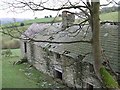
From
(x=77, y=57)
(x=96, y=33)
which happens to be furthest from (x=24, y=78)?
(x=96, y=33)

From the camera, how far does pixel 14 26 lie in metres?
7.09

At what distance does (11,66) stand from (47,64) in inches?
247

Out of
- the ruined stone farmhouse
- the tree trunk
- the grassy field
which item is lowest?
the grassy field

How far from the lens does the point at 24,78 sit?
71.8 ft

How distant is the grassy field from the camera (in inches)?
766

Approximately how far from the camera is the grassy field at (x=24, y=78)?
19469 mm

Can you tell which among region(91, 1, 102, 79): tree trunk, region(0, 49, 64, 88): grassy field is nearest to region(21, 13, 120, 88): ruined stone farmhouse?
region(0, 49, 64, 88): grassy field

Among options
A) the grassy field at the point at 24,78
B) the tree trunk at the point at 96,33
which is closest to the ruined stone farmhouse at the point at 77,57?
the grassy field at the point at 24,78

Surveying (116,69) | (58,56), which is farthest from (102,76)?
(58,56)

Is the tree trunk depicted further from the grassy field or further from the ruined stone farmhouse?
the grassy field

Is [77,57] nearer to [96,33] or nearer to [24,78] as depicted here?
[24,78]

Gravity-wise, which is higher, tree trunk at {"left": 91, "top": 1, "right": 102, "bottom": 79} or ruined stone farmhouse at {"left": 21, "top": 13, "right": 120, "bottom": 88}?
tree trunk at {"left": 91, "top": 1, "right": 102, "bottom": 79}

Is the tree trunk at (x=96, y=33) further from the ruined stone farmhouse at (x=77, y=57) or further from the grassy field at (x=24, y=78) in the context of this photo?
the grassy field at (x=24, y=78)

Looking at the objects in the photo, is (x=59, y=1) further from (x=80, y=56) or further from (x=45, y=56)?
(x=45, y=56)
